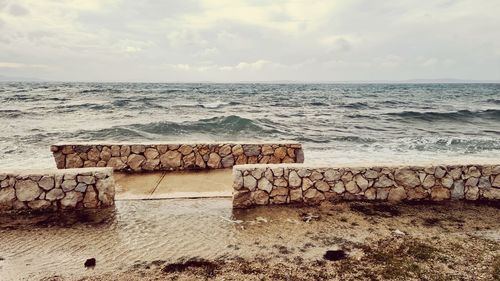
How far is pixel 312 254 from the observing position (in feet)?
14.3

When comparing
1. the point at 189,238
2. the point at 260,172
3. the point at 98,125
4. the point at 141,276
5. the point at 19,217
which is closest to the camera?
the point at 141,276

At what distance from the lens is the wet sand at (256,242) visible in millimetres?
3951

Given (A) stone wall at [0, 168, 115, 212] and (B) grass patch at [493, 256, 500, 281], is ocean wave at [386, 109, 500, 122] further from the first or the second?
(A) stone wall at [0, 168, 115, 212]

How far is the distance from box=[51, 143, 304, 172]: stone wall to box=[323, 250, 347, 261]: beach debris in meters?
3.89

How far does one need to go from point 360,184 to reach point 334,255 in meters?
2.08

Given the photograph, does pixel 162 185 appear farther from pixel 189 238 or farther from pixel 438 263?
pixel 438 263

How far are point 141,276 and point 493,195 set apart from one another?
18.9ft

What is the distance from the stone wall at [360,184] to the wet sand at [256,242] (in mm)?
212

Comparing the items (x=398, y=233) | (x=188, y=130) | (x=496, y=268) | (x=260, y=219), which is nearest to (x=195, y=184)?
(x=260, y=219)

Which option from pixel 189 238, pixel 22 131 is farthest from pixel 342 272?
pixel 22 131

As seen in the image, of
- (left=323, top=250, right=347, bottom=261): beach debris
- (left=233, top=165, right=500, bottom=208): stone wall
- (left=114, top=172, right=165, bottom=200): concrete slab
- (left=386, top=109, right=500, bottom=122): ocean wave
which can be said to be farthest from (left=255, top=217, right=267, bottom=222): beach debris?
(left=386, top=109, right=500, bottom=122): ocean wave

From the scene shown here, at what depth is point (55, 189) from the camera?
5.64 metres

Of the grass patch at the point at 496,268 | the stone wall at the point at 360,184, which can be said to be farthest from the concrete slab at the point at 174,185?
the grass patch at the point at 496,268

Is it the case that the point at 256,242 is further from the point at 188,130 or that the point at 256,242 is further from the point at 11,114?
the point at 11,114
